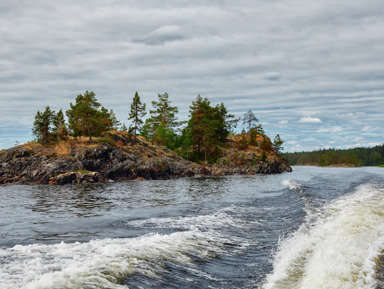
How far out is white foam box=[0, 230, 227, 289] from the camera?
6.73m

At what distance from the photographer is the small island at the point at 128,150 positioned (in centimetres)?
4750

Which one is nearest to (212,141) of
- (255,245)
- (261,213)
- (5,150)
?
(5,150)

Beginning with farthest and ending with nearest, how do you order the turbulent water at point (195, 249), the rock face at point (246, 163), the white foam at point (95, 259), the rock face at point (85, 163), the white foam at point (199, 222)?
the rock face at point (246, 163), the rock face at point (85, 163), the white foam at point (199, 222), the turbulent water at point (195, 249), the white foam at point (95, 259)

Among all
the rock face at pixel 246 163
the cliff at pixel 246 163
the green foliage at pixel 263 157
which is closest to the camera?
the rock face at pixel 246 163

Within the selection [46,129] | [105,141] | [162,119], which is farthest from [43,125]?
[162,119]

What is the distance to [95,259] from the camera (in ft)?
27.2

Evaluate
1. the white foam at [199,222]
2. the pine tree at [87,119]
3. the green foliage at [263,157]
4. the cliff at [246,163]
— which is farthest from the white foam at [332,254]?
the green foliage at [263,157]

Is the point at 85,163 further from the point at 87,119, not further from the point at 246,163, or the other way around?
the point at 246,163

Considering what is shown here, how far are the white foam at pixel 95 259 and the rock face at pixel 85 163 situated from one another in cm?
3837

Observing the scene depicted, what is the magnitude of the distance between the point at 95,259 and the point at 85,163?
44766 mm

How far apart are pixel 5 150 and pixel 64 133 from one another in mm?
10637

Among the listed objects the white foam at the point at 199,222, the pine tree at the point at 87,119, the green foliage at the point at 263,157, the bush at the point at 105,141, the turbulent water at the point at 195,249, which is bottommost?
the white foam at the point at 199,222

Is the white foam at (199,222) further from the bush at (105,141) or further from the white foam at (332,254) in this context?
the bush at (105,141)

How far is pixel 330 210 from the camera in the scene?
55.0ft
